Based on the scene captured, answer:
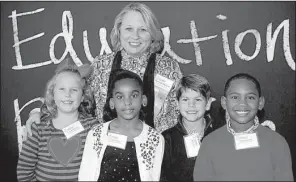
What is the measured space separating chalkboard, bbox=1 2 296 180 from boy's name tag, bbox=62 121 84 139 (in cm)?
99

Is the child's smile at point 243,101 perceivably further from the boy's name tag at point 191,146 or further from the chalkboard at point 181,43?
the chalkboard at point 181,43

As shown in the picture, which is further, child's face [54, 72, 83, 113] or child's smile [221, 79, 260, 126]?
child's face [54, 72, 83, 113]

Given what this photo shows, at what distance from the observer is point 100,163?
2566 millimetres

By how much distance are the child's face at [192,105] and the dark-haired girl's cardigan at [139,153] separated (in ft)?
0.90

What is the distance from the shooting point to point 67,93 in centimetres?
278

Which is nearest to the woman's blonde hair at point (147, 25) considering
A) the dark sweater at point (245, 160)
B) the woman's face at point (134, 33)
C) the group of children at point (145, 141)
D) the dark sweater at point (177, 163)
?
the woman's face at point (134, 33)

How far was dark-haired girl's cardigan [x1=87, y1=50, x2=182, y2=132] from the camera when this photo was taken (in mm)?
3016

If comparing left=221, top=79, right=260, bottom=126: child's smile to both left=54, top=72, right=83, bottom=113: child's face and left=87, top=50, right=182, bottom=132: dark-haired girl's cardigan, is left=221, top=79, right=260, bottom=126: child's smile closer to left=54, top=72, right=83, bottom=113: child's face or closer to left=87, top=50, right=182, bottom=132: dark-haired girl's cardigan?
left=87, top=50, right=182, bottom=132: dark-haired girl's cardigan

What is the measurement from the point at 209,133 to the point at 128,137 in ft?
1.97

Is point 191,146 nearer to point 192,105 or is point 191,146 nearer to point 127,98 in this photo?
point 192,105

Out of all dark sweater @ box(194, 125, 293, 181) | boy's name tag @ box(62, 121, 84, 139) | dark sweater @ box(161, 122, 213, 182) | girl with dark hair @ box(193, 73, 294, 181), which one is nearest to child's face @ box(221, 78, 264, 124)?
girl with dark hair @ box(193, 73, 294, 181)

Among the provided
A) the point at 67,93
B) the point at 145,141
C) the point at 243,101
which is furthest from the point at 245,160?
the point at 67,93

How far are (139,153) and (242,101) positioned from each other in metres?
0.79

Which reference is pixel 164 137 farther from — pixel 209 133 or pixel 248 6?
pixel 248 6
